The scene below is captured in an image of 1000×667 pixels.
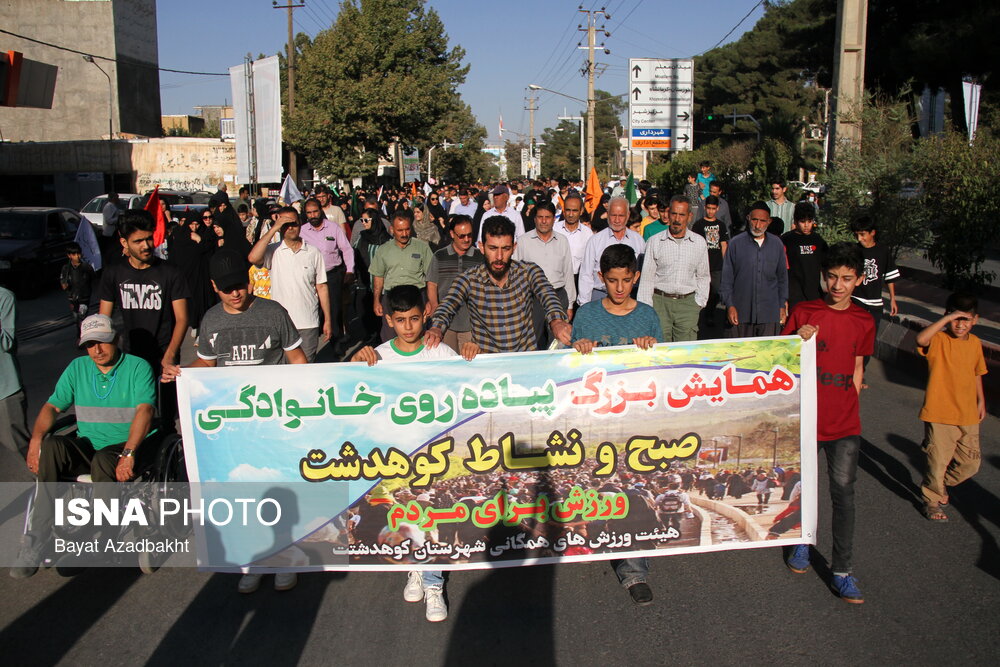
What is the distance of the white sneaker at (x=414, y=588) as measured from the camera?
4.41 metres

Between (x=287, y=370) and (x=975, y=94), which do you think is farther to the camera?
(x=975, y=94)

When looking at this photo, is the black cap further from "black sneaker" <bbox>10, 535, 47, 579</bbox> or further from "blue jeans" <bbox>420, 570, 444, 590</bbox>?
"blue jeans" <bbox>420, 570, 444, 590</bbox>

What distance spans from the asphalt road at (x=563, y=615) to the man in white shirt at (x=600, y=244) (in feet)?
12.3

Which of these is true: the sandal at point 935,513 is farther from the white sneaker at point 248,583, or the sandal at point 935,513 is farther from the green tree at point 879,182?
the green tree at point 879,182

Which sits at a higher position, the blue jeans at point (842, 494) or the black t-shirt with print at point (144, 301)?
the black t-shirt with print at point (144, 301)

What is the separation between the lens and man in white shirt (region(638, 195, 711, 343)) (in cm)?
743

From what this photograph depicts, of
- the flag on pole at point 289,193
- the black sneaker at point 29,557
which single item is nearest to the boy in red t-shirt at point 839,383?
the black sneaker at point 29,557

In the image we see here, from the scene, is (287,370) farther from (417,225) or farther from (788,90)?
(788,90)

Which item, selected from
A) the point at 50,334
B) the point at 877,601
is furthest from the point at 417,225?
the point at 877,601

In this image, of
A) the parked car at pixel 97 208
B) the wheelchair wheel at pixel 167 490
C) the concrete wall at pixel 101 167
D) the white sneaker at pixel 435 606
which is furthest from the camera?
the concrete wall at pixel 101 167

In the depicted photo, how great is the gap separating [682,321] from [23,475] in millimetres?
5555

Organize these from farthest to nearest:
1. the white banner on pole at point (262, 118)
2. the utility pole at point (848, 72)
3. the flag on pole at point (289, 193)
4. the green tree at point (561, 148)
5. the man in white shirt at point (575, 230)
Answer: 1. the green tree at point (561, 148)
2. the white banner on pole at point (262, 118)
3. the flag on pole at point (289, 193)
4. the utility pole at point (848, 72)
5. the man in white shirt at point (575, 230)

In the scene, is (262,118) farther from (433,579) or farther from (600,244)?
(433,579)

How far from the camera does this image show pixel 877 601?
4324 millimetres
